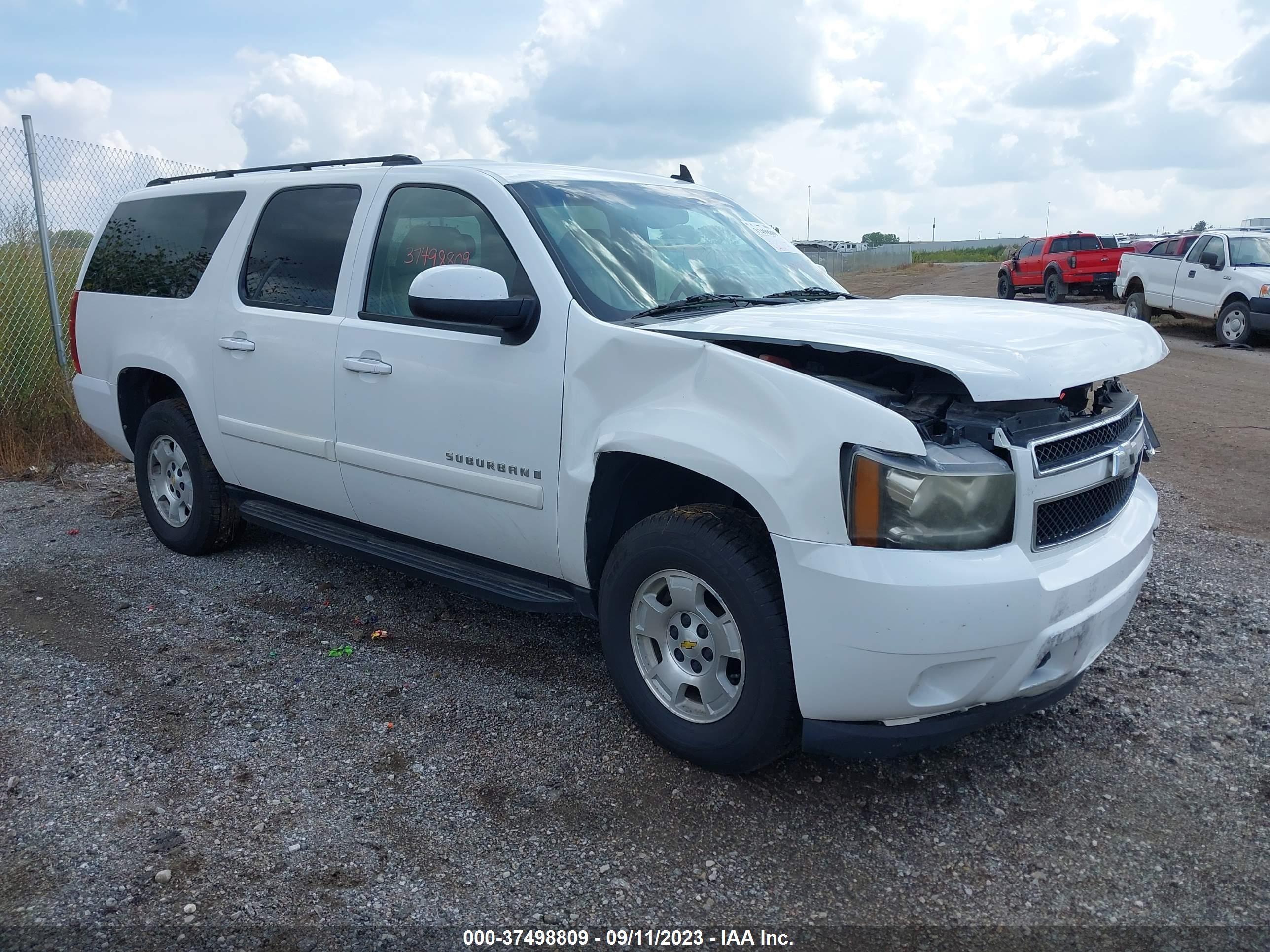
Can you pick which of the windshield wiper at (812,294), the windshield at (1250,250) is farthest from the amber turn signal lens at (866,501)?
the windshield at (1250,250)

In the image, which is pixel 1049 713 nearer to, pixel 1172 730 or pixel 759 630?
pixel 1172 730

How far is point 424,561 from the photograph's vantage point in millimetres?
4086

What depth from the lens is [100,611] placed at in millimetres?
4801

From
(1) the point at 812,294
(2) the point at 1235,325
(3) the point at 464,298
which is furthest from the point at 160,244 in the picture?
Answer: (2) the point at 1235,325

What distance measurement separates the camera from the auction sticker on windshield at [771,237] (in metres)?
4.65

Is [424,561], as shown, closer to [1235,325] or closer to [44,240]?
[44,240]

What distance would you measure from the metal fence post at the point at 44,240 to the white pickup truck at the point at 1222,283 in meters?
14.7

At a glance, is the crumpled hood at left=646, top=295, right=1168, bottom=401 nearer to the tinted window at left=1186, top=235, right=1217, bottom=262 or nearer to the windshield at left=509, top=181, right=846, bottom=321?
the windshield at left=509, top=181, right=846, bottom=321

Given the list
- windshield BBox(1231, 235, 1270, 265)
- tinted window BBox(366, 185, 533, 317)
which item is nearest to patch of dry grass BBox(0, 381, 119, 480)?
tinted window BBox(366, 185, 533, 317)

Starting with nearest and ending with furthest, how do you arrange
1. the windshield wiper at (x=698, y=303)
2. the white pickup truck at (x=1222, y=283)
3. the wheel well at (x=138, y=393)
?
the windshield wiper at (x=698, y=303) → the wheel well at (x=138, y=393) → the white pickup truck at (x=1222, y=283)

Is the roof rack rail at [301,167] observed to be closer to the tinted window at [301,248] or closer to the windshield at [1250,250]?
the tinted window at [301,248]

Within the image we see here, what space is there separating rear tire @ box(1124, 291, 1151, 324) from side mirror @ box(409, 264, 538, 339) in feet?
54.4

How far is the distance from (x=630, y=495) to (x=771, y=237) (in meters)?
1.87

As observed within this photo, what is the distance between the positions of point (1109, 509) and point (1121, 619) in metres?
0.37
